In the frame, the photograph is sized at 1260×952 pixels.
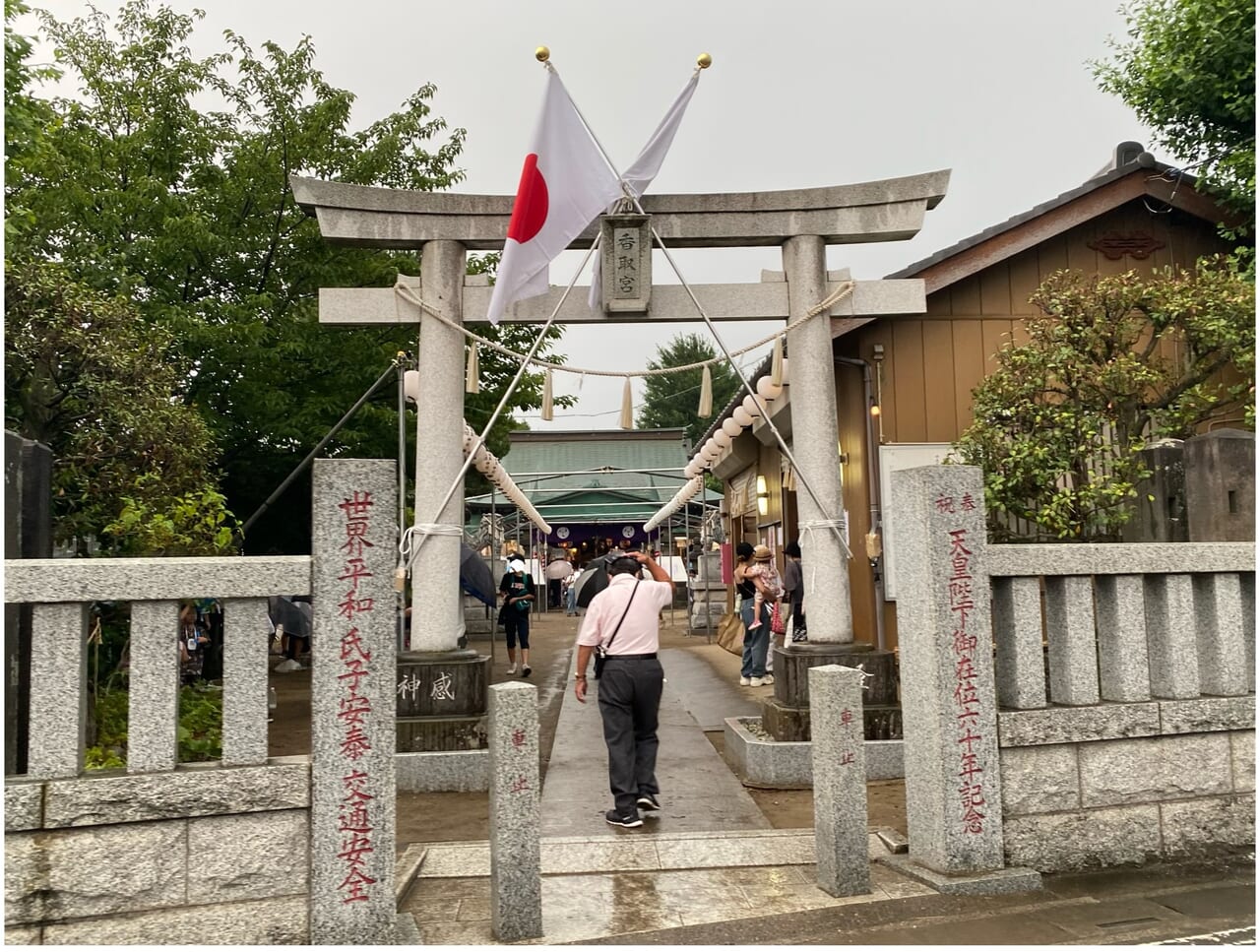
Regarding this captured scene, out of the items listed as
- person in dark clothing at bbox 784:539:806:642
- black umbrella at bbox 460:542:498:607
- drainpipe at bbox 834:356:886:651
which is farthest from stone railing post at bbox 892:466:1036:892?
black umbrella at bbox 460:542:498:607

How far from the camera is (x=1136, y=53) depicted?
11.9 meters

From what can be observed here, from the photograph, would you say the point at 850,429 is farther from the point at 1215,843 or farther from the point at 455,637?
the point at 1215,843

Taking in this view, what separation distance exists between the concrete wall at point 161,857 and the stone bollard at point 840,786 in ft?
9.48

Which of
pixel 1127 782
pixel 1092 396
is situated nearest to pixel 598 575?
pixel 1092 396

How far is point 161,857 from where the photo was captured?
4.68 meters

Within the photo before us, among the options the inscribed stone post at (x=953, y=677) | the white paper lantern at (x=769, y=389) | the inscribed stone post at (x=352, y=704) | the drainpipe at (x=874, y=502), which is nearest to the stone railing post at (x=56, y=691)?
the inscribed stone post at (x=352, y=704)

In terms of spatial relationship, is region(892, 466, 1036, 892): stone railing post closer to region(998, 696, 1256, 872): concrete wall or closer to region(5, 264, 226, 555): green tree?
region(998, 696, 1256, 872): concrete wall

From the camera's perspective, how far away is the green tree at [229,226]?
44.3ft

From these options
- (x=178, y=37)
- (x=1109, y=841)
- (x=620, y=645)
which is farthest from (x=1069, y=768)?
(x=178, y=37)

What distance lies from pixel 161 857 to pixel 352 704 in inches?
43.7

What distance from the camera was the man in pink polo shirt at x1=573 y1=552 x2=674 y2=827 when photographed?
7180 mm

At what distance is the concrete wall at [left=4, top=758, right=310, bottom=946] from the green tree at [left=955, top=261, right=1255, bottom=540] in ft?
23.4

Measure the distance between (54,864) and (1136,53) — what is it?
13.5 metres

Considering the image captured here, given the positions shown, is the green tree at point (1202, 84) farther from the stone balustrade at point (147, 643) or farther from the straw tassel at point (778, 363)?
the stone balustrade at point (147, 643)
